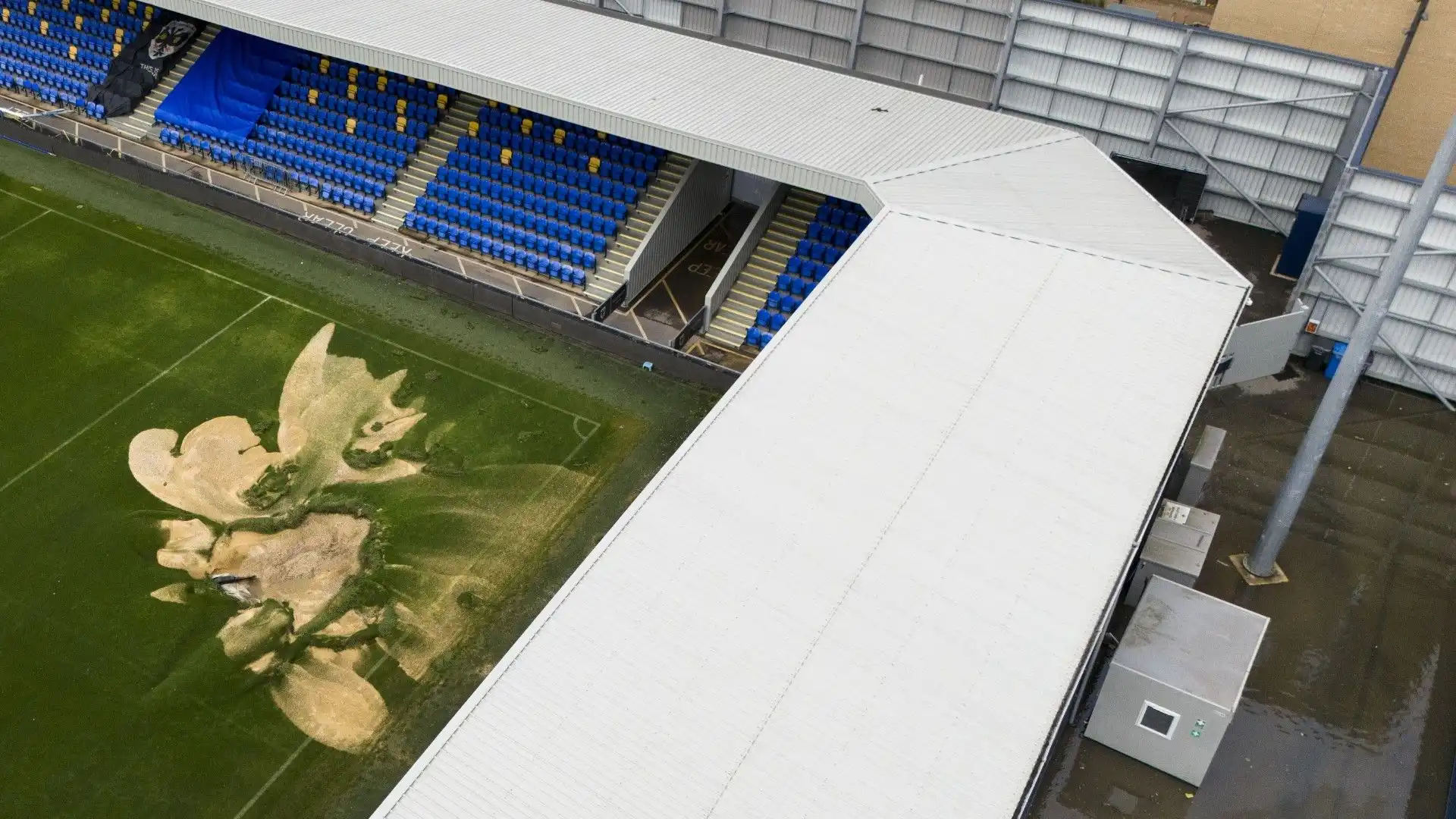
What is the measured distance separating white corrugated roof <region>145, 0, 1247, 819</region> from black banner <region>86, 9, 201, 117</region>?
88.7 ft

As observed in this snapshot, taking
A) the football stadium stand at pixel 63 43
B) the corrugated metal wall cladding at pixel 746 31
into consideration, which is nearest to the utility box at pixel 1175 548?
the corrugated metal wall cladding at pixel 746 31

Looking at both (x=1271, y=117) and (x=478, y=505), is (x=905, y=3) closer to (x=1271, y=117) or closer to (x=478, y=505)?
(x=1271, y=117)

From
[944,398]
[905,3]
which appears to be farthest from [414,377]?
[905,3]

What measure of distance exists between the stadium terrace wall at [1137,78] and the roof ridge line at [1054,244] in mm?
12128

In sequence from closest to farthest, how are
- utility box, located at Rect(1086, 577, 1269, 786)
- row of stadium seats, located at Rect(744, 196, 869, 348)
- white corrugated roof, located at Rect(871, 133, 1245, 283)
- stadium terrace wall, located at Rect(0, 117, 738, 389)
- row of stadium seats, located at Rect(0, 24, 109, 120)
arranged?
utility box, located at Rect(1086, 577, 1269, 786) → white corrugated roof, located at Rect(871, 133, 1245, 283) → stadium terrace wall, located at Rect(0, 117, 738, 389) → row of stadium seats, located at Rect(744, 196, 869, 348) → row of stadium seats, located at Rect(0, 24, 109, 120)

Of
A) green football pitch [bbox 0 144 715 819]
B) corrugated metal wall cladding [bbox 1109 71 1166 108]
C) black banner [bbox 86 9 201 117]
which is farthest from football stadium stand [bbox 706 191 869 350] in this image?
black banner [bbox 86 9 201 117]

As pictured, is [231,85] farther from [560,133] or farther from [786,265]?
[786,265]

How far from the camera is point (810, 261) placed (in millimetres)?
40719

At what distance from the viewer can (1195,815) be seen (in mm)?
26406

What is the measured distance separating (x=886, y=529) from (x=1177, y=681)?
24.7 feet

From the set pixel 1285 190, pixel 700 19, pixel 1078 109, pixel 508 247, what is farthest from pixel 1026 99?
pixel 508 247

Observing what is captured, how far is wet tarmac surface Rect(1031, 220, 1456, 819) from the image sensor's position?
26953 mm

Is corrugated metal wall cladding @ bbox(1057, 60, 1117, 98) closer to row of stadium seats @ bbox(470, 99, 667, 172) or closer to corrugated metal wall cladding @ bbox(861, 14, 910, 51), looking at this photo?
corrugated metal wall cladding @ bbox(861, 14, 910, 51)

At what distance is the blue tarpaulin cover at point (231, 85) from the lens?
49094 mm
